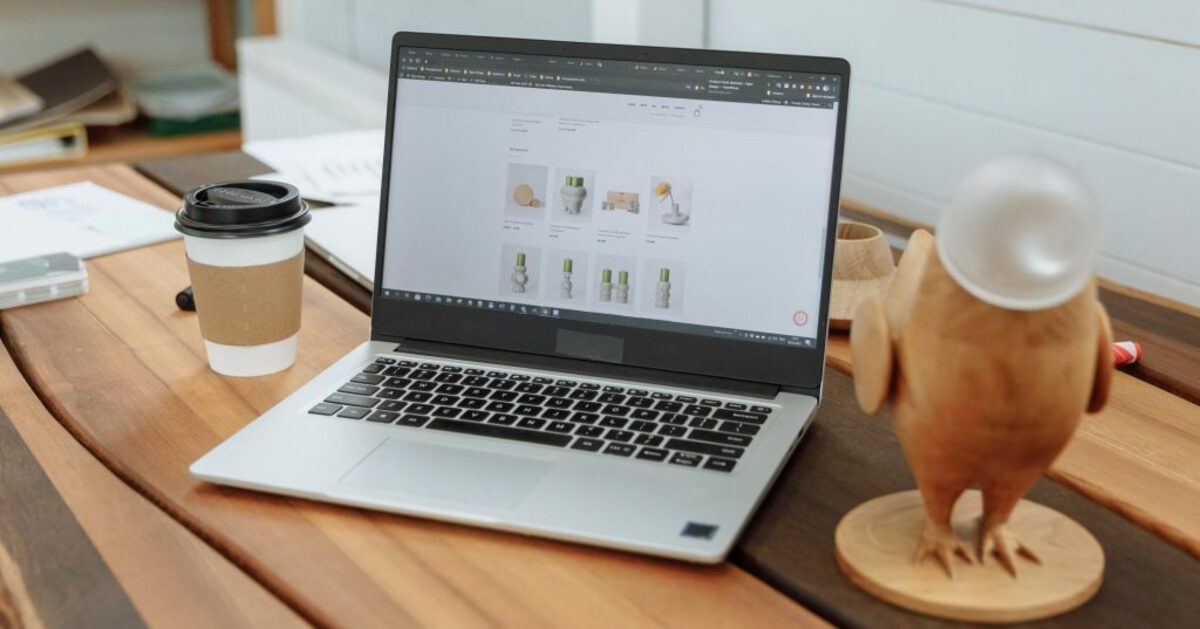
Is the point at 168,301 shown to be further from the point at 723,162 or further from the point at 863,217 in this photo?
the point at 863,217

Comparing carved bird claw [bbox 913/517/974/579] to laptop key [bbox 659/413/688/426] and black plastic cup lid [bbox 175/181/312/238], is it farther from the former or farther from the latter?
black plastic cup lid [bbox 175/181/312/238]

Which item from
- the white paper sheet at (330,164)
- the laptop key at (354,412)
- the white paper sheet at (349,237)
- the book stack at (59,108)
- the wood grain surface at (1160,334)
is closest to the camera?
the laptop key at (354,412)

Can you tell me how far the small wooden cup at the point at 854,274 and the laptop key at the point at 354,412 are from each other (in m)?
0.39

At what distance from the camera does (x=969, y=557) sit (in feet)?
2.23

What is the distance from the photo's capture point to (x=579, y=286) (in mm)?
934

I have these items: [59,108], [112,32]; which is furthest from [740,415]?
[112,32]

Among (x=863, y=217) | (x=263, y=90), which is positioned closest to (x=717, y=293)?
(x=863, y=217)

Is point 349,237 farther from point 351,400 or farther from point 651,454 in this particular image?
point 651,454

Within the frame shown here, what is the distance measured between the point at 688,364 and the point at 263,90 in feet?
5.93

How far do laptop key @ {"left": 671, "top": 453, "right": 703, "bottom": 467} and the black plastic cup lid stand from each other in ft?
1.14

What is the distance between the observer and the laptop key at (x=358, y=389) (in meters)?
0.89

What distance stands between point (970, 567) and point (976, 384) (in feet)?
0.39

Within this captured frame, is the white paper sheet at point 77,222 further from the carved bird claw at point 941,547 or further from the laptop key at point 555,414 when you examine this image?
the carved bird claw at point 941,547

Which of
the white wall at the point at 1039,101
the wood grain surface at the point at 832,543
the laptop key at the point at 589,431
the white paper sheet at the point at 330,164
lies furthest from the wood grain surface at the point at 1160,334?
the white paper sheet at the point at 330,164
